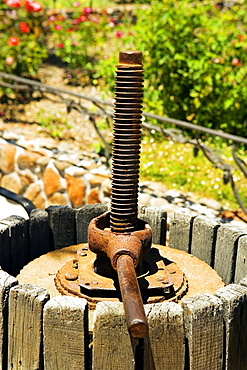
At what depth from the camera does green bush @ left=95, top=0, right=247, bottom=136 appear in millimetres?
6422

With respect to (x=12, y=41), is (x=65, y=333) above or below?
below

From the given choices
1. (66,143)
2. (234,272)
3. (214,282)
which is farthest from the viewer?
(66,143)

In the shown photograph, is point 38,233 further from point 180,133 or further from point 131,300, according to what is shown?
point 180,133

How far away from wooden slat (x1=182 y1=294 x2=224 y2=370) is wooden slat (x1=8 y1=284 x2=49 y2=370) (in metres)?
0.50

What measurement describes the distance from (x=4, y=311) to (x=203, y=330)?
714 mm

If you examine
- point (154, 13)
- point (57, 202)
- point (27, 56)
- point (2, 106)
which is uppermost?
point (154, 13)

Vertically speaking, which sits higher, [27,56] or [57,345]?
[27,56]

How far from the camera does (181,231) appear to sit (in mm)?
2787

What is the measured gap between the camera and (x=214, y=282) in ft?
7.93

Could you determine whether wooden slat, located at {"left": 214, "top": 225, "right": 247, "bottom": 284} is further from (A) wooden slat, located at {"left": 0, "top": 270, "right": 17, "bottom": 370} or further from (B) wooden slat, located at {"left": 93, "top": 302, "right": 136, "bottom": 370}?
(A) wooden slat, located at {"left": 0, "top": 270, "right": 17, "bottom": 370}

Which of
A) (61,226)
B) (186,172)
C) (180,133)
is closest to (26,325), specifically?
(61,226)

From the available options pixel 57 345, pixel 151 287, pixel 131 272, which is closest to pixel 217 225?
pixel 151 287

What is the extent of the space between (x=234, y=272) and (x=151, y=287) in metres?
0.61

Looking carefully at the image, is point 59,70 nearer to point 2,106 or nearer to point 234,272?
point 2,106
